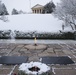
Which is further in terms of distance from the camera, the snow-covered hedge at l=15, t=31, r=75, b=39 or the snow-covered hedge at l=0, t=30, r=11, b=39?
the snow-covered hedge at l=0, t=30, r=11, b=39

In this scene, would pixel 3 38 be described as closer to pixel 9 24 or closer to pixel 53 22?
pixel 9 24

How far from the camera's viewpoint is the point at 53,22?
30516 millimetres

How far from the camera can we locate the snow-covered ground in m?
27.2

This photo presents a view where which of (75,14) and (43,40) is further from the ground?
(75,14)

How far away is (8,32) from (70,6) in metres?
8.20

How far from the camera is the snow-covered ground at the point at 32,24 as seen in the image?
2716 cm

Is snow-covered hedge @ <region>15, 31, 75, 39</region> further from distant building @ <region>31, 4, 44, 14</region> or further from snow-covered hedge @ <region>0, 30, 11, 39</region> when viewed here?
distant building @ <region>31, 4, 44, 14</region>

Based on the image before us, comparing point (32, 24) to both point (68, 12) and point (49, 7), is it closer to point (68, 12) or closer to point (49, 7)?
point (68, 12)

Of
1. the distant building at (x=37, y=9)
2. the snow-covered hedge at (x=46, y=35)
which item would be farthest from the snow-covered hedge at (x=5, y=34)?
the distant building at (x=37, y=9)

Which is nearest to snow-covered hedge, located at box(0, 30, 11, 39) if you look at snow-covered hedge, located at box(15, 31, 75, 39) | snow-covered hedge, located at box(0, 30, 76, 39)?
snow-covered hedge, located at box(0, 30, 76, 39)

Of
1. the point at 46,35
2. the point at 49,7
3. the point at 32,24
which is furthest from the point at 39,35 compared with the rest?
the point at 49,7

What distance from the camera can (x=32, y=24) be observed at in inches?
1151

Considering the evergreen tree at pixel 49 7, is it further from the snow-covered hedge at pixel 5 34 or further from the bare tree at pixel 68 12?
the snow-covered hedge at pixel 5 34

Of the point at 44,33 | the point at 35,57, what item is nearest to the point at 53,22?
the point at 44,33
